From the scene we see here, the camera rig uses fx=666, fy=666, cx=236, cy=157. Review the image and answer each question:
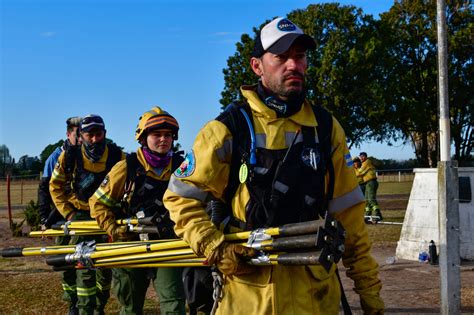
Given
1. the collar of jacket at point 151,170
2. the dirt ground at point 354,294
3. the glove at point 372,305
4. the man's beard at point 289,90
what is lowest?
the dirt ground at point 354,294

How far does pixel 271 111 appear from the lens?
133 inches

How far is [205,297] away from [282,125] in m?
1.24

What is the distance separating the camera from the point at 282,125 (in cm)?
338

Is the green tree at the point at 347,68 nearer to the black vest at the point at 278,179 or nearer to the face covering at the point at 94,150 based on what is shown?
the face covering at the point at 94,150

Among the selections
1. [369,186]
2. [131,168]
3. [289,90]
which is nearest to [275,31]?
[289,90]

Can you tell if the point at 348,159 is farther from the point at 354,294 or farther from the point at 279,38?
the point at 354,294

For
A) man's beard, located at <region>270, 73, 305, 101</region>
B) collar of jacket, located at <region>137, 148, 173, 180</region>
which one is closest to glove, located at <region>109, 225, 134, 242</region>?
collar of jacket, located at <region>137, 148, 173, 180</region>

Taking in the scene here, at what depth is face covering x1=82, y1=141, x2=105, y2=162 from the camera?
7.84m

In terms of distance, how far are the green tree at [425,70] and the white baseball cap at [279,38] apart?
123 feet

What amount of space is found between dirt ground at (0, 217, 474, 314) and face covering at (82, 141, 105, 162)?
6.23 ft

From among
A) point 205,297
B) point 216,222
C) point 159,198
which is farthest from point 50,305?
point 216,222

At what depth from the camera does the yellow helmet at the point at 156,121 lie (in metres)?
6.28

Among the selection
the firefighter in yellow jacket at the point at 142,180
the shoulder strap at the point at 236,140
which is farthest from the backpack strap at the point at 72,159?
the shoulder strap at the point at 236,140

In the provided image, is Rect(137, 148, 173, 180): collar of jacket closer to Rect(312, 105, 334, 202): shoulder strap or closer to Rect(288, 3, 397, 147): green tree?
Rect(312, 105, 334, 202): shoulder strap
